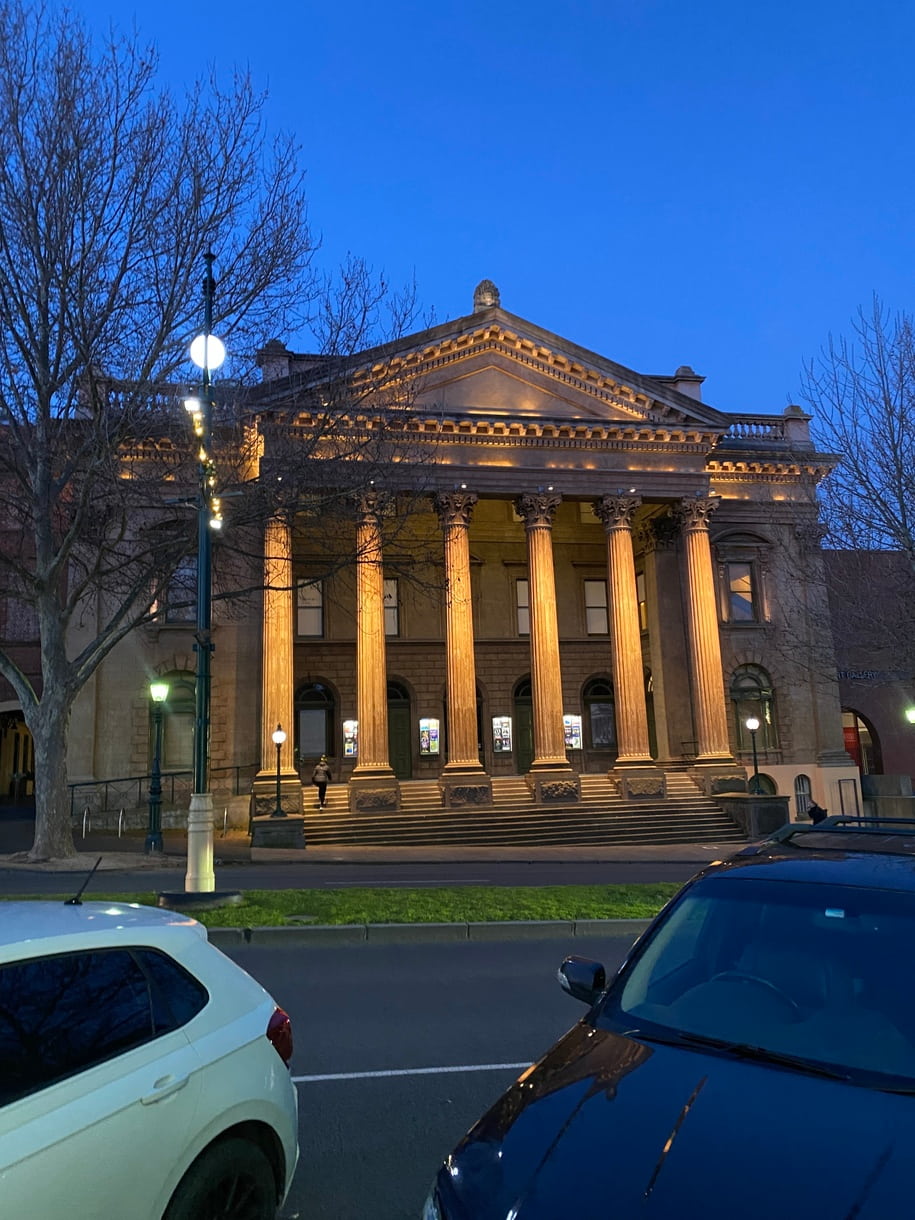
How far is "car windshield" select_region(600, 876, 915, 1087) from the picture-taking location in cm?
295

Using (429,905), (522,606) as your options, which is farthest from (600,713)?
(429,905)

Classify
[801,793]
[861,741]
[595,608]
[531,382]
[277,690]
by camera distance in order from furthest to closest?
[861,741] → [595,608] → [801,793] → [531,382] → [277,690]

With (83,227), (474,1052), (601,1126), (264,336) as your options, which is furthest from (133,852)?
(601,1126)

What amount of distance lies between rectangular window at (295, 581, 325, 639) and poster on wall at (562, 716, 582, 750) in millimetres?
10022

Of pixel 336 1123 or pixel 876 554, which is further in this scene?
pixel 876 554

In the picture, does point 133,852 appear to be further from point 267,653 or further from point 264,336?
point 264,336

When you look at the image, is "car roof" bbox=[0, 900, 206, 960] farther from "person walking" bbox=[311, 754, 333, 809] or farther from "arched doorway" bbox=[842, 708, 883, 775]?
"arched doorway" bbox=[842, 708, 883, 775]

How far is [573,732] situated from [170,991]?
3153cm

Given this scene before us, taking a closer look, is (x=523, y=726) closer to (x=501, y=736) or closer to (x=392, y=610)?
(x=501, y=736)

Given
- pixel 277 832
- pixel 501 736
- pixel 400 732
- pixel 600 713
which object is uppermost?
pixel 600 713

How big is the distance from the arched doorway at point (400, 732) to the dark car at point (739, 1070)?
96.0 ft

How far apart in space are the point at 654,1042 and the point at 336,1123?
2.83m

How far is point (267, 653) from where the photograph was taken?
26.9 meters

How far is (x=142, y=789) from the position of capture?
27.6 meters
